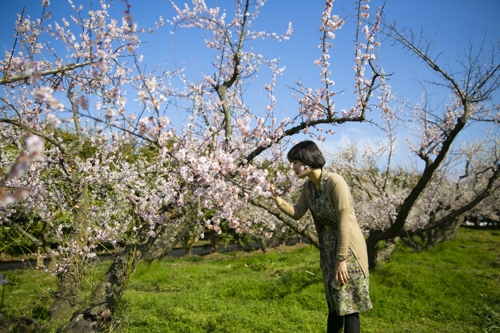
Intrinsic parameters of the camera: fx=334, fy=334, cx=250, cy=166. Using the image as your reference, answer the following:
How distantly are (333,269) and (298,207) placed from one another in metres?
0.62

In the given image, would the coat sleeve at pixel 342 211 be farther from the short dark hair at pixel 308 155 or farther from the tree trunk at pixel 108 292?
the tree trunk at pixel 108 292

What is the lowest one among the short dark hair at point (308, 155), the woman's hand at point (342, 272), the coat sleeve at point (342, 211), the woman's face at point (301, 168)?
the woman's hand at point (342, 272)

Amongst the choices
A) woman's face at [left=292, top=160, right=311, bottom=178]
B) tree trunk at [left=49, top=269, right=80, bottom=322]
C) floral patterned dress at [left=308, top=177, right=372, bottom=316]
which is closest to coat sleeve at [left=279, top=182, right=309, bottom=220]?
floral patterned dress at [left=308, top=177, right=372, bottom=316]

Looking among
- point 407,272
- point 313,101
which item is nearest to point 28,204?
point 313,101

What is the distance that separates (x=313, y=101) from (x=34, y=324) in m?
4.15

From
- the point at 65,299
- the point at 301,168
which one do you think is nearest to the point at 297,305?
the point at 65,299

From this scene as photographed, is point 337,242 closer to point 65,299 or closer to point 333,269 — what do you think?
point 333,269

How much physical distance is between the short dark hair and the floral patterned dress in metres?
0.14

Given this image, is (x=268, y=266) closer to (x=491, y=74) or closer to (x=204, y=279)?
(x=204, y=279)

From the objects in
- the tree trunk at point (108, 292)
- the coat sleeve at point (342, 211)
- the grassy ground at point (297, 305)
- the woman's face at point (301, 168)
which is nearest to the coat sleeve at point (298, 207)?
the woman's face at point (301, 168)

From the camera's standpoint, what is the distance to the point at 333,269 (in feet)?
8.27

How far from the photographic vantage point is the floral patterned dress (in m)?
2.38

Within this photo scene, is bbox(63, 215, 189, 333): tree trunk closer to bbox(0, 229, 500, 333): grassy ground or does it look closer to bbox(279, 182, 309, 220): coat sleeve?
bbox(0, 229, 500, 333): grassy ground

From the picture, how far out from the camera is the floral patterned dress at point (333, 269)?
7.80 feet
